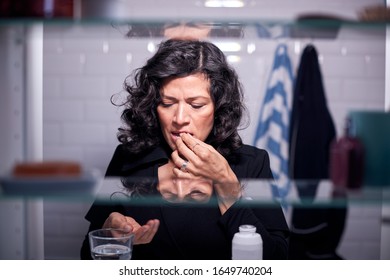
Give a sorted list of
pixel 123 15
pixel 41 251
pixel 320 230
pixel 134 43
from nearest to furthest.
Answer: pixel 123 15, pixel 41 251, pixel 134 43, pixel 320 230

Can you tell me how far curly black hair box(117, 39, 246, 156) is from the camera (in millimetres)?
988

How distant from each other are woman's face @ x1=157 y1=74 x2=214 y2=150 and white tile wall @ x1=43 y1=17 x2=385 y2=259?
9cm

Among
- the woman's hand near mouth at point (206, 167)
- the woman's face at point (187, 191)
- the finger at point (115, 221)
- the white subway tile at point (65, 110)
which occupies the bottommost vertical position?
the finger at point (115, 221)

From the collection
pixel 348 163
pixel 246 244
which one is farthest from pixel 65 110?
pixel 348 163

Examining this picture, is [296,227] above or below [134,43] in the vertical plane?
below

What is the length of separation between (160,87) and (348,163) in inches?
16.5

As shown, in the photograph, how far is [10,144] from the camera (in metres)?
0.78

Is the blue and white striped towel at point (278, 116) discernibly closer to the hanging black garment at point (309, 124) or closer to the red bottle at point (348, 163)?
the hanging black garment at point (309, 124)

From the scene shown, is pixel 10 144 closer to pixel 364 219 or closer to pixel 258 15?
pixel 258 15

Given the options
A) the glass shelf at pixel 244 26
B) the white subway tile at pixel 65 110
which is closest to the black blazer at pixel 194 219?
the white subway tile at pixel 65 110

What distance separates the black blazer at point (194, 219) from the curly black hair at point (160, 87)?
31 mm

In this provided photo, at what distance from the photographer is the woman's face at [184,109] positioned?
98cm
